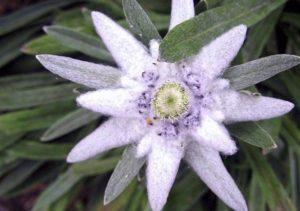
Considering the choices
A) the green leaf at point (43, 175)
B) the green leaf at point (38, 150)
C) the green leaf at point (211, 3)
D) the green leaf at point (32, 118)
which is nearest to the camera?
the green leaf at point (211, 3)

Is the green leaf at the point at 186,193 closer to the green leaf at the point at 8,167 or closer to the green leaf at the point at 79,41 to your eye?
the green leaf at the point at 79,41

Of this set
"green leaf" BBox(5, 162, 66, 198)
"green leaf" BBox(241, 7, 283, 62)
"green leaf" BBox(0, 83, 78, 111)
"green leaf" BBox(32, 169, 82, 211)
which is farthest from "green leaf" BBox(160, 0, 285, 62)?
"green leaf" BBox(5, 162, 66, 198)

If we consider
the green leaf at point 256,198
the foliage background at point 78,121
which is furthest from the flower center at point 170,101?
the green leaf at point 256,198

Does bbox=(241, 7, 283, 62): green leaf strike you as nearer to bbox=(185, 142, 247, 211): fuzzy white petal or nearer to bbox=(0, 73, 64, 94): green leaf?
bbox=(185, 142, 247, 211): fuzzy white petal

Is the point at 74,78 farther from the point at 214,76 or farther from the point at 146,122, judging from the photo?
the point at 214,76

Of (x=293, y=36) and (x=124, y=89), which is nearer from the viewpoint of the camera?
(x=124, y=89)

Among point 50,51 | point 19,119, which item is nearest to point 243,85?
point 50,51
